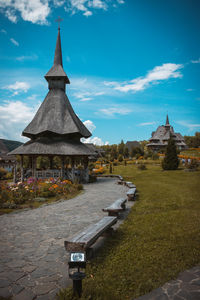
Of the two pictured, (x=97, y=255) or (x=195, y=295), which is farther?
(x=97, y=255)

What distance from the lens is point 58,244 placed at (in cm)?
534

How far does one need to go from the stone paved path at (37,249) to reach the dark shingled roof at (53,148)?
29.5 feet

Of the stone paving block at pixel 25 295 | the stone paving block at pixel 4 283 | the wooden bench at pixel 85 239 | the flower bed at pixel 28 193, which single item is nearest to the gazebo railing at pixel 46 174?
the flower bed at pixel 28 193

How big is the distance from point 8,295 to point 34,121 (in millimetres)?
18547

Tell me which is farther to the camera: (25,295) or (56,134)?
(56,134)

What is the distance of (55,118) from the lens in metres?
19.9

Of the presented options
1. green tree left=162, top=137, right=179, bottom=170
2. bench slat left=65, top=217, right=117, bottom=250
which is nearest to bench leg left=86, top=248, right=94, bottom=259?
bench slat left=65, top=217, right=117, bottom=250

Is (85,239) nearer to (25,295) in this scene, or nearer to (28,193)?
(25,295)

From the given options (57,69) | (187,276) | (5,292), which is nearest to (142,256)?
(187,276)

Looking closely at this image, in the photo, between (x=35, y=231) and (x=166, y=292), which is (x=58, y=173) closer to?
(x=35, y=231)

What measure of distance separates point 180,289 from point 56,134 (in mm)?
17717

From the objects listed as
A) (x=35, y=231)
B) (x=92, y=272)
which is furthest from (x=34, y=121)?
(x=92, y=272)

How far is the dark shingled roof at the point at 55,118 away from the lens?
19.2 metres

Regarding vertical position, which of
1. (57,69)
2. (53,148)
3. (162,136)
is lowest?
(53,148)
